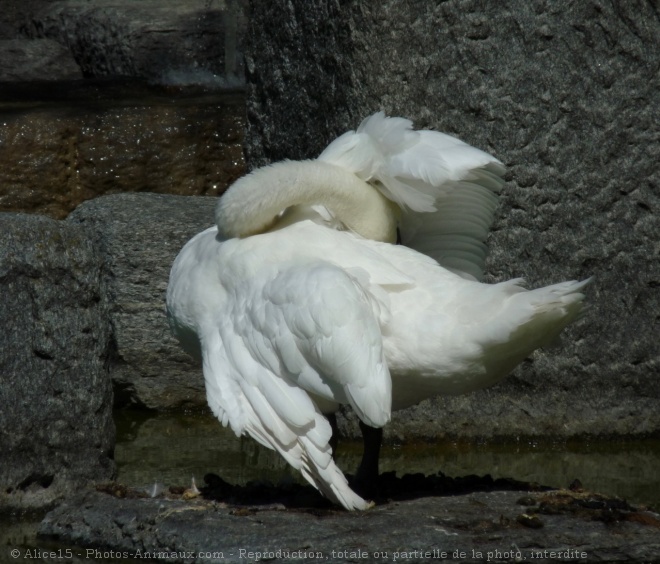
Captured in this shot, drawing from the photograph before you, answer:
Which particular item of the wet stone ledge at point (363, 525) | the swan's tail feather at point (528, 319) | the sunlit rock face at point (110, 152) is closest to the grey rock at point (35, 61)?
the sunlit rock face at point (110, 152)

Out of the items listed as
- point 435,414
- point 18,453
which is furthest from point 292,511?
point 435,414

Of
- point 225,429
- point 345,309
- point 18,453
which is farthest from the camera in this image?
point 225,429

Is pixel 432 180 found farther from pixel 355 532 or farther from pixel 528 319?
pixel 355 532

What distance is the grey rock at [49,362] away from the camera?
5.37 m

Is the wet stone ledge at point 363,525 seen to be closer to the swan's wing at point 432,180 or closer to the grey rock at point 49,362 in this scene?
the grey rock at point 49,362

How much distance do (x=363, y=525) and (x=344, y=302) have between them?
795 mm

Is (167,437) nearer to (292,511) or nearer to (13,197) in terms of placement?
(292,511)

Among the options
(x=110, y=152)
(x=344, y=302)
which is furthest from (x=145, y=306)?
(x=344, y=302)

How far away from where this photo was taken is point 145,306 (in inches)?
305

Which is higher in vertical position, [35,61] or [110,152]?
[110,152]

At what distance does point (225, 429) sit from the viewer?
7.35 meters

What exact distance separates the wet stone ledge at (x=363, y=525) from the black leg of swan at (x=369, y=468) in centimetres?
9

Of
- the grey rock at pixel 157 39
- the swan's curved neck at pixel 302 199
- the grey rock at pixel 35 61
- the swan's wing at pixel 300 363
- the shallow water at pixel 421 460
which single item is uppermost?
the swan's curved neck at pixel 302 199

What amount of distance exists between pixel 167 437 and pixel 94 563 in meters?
2.31
